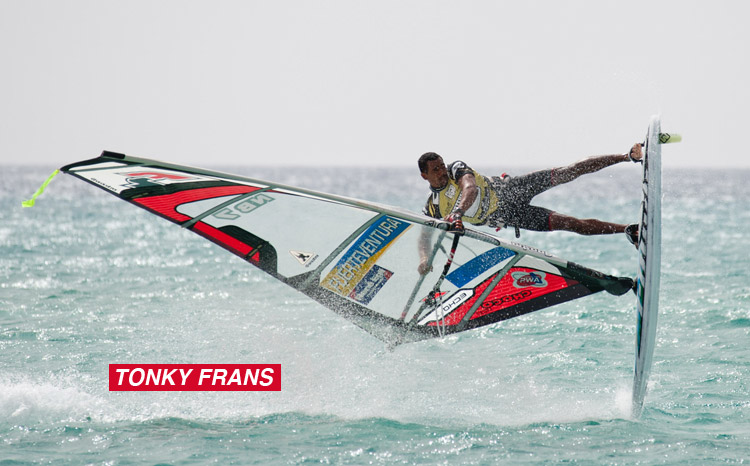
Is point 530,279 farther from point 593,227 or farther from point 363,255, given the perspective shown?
point 363,255

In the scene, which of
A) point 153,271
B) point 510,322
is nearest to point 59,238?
point 153,271

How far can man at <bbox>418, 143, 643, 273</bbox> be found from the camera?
6.55 metres

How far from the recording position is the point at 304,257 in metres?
7.38

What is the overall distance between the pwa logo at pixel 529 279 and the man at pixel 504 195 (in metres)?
0.44

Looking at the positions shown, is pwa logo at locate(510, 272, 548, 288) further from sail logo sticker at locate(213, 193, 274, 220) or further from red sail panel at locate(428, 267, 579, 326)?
sail logo sticker at locate(213, 193, 274, 220)

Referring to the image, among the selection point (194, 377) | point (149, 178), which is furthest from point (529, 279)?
point (194, 377)

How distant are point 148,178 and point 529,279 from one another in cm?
341

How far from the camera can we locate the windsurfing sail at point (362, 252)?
21.7ft

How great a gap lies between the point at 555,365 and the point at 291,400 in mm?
2981

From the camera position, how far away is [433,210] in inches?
277

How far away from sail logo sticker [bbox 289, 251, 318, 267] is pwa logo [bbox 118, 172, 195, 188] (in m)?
1.27

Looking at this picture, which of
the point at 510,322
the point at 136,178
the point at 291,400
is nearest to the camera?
the point at 136,178

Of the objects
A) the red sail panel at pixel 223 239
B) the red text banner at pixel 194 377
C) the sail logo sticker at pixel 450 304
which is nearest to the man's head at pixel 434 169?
the sail logo sticker at pixel 450 304

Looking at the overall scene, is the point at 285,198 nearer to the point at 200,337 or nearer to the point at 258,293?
the point at 200,337
